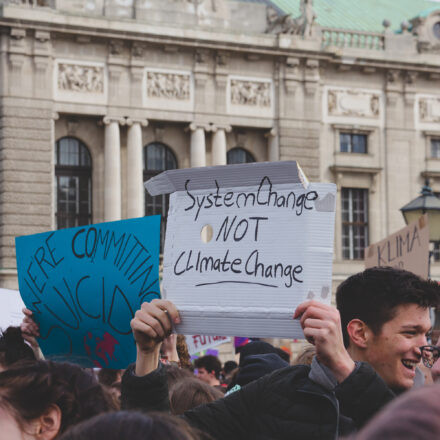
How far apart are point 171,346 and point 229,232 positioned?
4115 millimetres

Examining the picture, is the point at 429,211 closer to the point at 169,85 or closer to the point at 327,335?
the point at 327,335

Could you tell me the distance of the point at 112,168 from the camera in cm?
2970

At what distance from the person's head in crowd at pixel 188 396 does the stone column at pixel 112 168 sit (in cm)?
2440

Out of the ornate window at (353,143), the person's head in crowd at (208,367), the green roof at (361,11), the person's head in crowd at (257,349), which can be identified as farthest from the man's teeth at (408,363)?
the green roof at (361,11)

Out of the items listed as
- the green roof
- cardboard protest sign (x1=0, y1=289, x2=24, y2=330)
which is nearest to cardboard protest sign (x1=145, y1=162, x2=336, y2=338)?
cardboard protest sign (x1=0, y1=289, x2=24, y2=330)

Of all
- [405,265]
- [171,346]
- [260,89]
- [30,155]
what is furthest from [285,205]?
[260,89]

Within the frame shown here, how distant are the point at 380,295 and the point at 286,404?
27.1 inches

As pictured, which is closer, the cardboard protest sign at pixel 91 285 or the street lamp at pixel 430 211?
the cardboard protest sign at pixel 91 285

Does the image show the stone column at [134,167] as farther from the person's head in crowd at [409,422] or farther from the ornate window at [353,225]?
the person's head in crowd at [409,422]

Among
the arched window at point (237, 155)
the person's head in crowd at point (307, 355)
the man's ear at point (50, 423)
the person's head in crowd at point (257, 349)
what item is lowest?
the person's head in crowd at point (257, 349)

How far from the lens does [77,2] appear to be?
29.6 metres

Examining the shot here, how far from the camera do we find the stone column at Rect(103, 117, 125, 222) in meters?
29.6

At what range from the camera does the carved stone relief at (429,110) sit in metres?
33.8

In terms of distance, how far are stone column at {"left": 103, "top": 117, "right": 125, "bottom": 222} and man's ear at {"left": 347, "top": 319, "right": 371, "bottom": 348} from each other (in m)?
26.0
